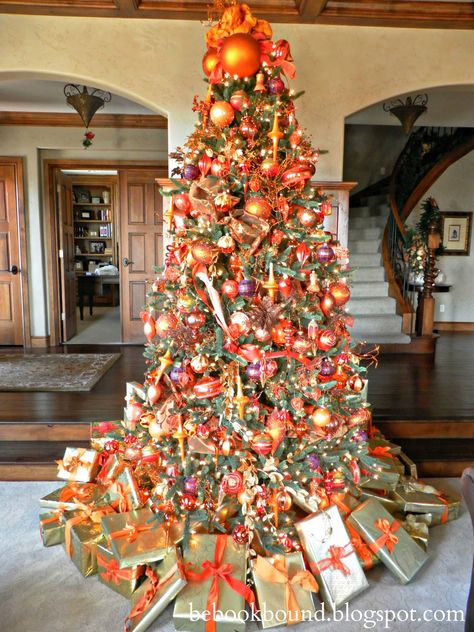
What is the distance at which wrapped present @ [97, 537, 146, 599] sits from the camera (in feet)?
5.75

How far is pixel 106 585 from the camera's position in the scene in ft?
5.97

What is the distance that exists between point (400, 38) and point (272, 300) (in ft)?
8.91

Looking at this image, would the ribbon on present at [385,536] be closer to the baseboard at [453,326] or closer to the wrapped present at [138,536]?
the wrapped present at [138,536]

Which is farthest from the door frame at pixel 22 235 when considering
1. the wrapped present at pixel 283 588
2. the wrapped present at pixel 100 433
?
the wrapped present at pixel 283 588

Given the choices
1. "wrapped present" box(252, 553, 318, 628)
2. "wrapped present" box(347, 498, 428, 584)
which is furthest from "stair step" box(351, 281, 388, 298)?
"wrapped present" box(252, 553, 318, 628)

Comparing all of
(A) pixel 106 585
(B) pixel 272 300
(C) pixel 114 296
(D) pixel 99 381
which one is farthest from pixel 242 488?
(C) pixel 114 296

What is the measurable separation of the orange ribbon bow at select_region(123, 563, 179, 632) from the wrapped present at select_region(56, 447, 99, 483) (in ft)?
2.68

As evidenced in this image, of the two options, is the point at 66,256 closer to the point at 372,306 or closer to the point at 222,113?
the point at 372,306

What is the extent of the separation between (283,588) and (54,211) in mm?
5092

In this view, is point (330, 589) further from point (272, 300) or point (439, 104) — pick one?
point (439, 104)

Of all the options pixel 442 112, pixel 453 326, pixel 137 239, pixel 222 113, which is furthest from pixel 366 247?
pixel 222 113

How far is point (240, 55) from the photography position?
1805mm

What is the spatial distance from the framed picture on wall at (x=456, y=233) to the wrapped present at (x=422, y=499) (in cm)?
519

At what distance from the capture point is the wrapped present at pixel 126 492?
2.04 m
